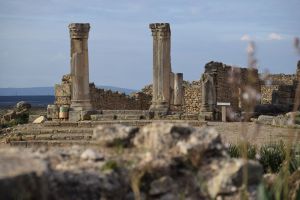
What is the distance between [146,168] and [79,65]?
17851mm

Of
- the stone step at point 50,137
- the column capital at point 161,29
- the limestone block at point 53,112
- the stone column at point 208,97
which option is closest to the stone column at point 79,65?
the limestone block at point 53,112

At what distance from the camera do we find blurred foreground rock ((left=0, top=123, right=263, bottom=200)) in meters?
3.61

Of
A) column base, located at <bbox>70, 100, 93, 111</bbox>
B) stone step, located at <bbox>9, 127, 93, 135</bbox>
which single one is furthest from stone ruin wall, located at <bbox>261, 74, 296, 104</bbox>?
stone step, located at <bbox>9, 127, 93, 135</bbox>

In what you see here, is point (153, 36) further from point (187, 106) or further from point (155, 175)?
point (155, 175)

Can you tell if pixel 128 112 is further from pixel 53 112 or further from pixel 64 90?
pixel 64 90

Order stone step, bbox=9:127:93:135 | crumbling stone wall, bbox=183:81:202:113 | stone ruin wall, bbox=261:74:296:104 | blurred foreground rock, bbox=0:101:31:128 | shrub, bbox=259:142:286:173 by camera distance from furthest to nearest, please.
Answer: stone ruin wall, bbox=261:74:296:104 → crumbling stone wall, bbox=183:81:202:113 → blurred foreground rock, bbox=0:101:31:128 → stone step, bbox=9:127:93:135 → shrub, bbox=259:142:286:173

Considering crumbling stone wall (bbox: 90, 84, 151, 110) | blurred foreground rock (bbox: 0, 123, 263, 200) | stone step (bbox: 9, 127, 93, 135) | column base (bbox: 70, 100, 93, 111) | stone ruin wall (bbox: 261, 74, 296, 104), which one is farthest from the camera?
stone ruin wall (bbox: 261, 74, 296, 104)

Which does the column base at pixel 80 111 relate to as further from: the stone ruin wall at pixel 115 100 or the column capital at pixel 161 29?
the stone ruin wall at pixel 115 100

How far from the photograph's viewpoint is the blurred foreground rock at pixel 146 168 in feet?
11.8

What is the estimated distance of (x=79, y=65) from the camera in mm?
21375

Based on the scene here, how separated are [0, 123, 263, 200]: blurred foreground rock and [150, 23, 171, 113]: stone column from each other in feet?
56.2

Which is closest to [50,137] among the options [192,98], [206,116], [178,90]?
[206,116]

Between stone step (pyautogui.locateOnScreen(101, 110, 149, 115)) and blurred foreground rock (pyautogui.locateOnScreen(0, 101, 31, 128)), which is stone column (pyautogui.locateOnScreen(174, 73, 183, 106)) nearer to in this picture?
stone step (pyautogui.locateOnScreen(101, 110, 149, 115))

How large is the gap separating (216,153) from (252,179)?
31 centimetres
